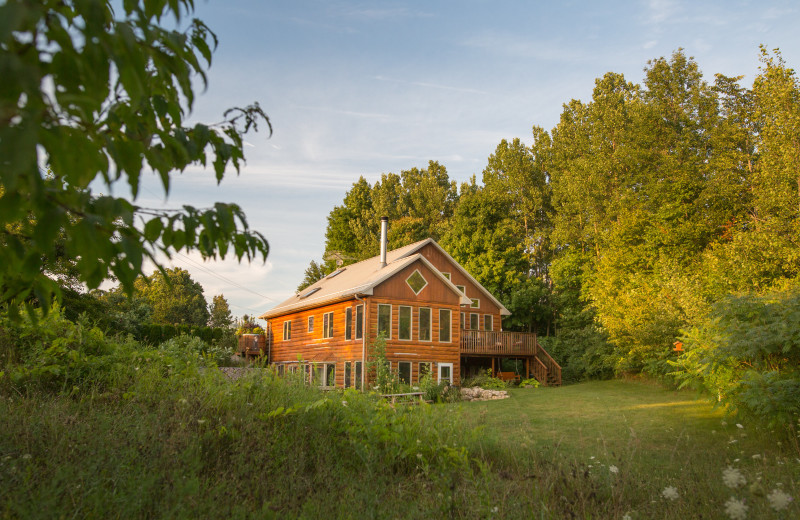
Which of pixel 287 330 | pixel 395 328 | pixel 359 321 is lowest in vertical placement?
pixel 395 328

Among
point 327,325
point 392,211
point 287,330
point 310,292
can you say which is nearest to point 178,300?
point 392,211

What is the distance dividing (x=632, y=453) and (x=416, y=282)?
17.7 meters

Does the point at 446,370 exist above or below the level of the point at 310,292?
below

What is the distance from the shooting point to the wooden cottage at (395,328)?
842 inches

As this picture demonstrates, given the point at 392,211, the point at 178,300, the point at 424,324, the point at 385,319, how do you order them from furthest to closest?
1. the point at 178,300
2. the point at 392,211
3. the point at 424,324
4. the point at 385,319

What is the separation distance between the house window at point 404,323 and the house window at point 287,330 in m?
7.75

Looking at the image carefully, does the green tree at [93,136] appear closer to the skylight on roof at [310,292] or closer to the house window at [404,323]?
the house window at [404,323]

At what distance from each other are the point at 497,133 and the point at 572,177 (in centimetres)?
977

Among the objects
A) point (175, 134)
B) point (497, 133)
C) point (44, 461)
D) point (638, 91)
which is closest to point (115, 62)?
point (175, 134)

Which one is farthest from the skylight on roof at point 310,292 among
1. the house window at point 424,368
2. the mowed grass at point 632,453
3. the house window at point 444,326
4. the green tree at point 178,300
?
the green tree at point 178,300

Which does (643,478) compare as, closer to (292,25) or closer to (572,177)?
(292,25)

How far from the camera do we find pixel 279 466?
471 centimetres

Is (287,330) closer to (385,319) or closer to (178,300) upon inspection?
(385,319)

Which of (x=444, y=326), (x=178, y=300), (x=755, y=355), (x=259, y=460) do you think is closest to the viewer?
(x=259, y=460)
